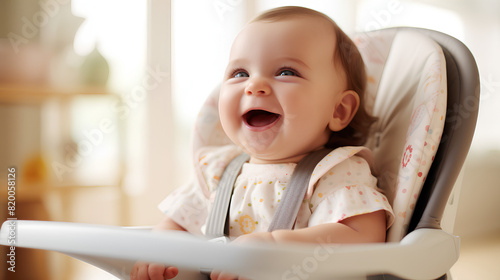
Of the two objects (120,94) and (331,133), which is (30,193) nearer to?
(120,94)

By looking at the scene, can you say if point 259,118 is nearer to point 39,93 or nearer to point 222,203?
point 222,203

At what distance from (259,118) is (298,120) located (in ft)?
0.24

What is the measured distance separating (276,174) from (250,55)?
198 millimetres

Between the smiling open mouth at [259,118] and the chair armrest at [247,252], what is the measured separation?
0.93ft

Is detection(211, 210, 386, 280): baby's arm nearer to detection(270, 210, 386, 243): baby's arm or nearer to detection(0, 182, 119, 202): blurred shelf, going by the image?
detection(270, 210, 386, 243): baby's arm

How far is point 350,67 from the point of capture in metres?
0.82

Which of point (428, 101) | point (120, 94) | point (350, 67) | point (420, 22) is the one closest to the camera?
point (428, 101)

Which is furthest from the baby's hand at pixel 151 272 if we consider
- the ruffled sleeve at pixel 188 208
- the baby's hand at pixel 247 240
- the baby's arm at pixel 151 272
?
the ruffled sleeve at pixel 188 208

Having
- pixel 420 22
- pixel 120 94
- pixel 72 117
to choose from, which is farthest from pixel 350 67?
pixel 72 117

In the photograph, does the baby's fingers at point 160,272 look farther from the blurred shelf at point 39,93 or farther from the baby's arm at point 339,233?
the blurred shelf at point 39,93

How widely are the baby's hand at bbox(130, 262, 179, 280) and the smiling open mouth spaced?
258 millimetres

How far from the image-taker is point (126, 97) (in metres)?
1.93

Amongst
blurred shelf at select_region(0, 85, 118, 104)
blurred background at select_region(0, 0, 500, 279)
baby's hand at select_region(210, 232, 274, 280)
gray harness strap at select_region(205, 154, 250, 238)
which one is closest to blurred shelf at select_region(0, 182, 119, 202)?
blurred background at select_region(0, 0, 500, 279)

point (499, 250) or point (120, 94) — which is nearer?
point (499, 250)
